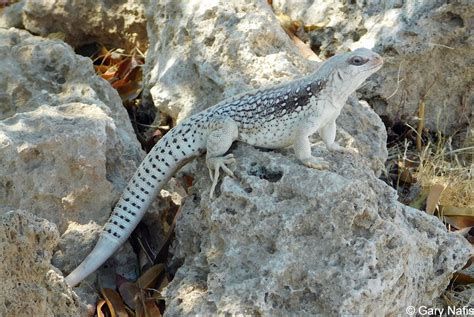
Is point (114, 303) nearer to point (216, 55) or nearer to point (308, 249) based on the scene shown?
point (308, 249)

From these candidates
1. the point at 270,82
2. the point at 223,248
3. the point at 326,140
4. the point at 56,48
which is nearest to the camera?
the point at 223,248

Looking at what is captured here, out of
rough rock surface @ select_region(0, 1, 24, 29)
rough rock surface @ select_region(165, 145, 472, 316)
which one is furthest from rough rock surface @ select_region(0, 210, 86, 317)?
rough rock surface @ select_region(0, 1, 24, 29)

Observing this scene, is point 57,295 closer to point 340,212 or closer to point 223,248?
point 223,248

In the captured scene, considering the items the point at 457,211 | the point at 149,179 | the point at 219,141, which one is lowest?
the point at 457,211

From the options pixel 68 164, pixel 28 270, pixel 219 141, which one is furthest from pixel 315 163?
pixel 28 270

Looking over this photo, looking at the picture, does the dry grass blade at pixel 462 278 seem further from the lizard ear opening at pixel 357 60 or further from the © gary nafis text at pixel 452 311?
the lizard ear opening at pixel 357 60

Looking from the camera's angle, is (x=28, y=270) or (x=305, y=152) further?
(x=305, y=152)

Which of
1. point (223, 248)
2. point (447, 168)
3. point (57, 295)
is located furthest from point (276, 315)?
point (447, 168)
